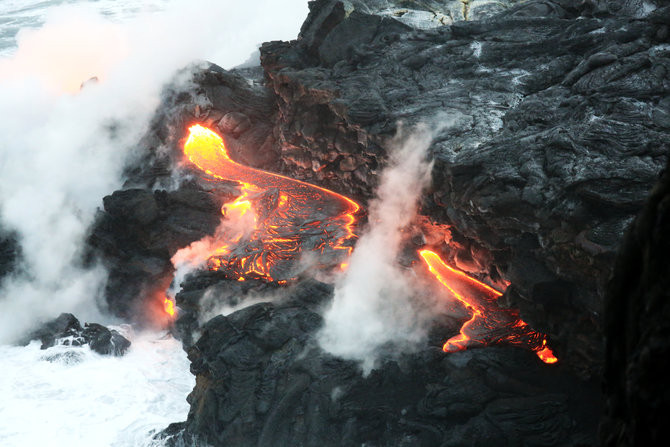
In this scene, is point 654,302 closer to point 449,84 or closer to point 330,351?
point 330,351

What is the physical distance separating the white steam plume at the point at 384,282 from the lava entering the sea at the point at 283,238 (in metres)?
0.76

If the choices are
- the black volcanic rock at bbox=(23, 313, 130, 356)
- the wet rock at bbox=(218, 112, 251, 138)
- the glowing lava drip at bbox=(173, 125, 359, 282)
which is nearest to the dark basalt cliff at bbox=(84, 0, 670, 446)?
the glowing lava drip at bbox=(173, 125, 359, 282)

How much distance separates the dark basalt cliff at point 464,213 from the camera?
989 cm

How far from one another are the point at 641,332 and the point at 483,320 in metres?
8.72

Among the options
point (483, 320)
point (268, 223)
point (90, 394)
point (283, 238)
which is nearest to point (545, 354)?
point (483, 320)

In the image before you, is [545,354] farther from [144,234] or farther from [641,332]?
[144,234]

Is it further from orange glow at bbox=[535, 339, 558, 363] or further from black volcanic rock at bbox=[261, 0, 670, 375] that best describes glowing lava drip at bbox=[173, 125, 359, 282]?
orange glow at bbox=[535, 339, 558, 363]

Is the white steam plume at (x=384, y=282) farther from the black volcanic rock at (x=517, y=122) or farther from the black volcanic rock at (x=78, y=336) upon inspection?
the black volcanic rock at (x=78, y=336)

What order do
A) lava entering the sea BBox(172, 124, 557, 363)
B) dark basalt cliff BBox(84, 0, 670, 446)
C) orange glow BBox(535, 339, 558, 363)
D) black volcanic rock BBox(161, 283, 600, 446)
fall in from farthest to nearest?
lava entering the sea BBox(172, 124, 557, 363)
orange glow BBox(535, 339, 558, 363)
black volcanic rock BBox(161, 283, 600, 446)
dark basalt cliff BBox(84, 0, 670, 446)

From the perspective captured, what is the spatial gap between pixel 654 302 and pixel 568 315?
7.38 m

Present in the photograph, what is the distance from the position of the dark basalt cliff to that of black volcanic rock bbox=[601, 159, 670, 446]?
0.04 meters

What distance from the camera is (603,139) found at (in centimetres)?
1042

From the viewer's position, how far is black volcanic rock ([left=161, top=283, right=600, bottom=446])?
9.99 meters

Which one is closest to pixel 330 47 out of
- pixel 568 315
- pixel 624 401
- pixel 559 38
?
pixel 559 38
